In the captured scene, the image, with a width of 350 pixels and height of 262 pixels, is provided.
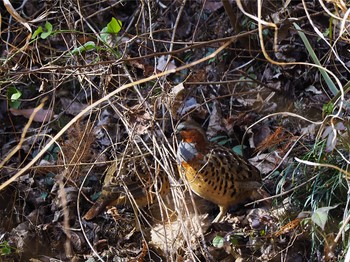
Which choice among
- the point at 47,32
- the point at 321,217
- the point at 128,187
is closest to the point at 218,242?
the point at 128,187

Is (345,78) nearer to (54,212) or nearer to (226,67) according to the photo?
(226,67)

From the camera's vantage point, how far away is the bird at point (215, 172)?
468 cm

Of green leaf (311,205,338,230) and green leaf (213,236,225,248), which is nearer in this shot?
green leaf (311,205,338,230)

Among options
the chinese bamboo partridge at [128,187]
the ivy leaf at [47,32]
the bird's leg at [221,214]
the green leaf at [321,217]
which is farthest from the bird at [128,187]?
the green leaf at [321,217]

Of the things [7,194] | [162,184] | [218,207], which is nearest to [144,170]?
[162,184]

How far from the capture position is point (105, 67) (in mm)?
4031

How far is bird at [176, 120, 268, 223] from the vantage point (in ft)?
15.3

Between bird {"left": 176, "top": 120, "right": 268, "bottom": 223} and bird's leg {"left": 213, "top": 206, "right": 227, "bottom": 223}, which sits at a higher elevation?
bird {"left": 176, "top": 120, "right": 268, "bottom": 223}

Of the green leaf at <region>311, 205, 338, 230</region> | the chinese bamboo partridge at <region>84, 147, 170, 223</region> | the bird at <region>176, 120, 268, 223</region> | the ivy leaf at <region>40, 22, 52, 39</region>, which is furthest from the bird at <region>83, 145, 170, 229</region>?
the green leaf at <region>311, 205, 338, 230</region>

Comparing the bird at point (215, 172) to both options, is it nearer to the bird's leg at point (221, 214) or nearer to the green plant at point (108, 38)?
the bird's leg at point (221, 214)

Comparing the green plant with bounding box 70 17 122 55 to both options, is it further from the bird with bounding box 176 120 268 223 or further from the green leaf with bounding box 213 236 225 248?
the green leaf with bounding box 213 236 225 248

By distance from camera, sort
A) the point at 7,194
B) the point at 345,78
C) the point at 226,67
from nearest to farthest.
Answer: the point at 345,78
the point at 7,194
the point at 226,67

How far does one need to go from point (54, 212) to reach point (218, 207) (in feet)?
3.77

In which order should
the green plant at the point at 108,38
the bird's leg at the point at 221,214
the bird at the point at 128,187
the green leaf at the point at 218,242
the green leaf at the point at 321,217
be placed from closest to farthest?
1. the green leaf at the point at 321,217
2. the green plant at the point at 108,38
3. the green leaf at the point at 218,242
4. the bird at the point at 128,187
5. the bird's leg at the point at 221,214
